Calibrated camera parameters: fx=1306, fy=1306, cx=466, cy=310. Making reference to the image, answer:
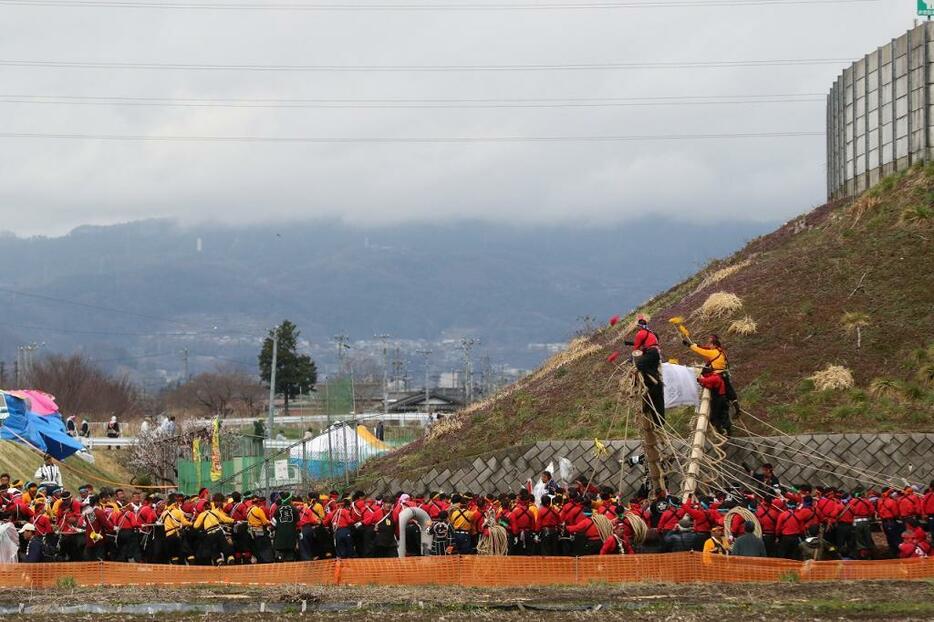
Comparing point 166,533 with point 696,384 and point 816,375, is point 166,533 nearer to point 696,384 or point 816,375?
point 696,384

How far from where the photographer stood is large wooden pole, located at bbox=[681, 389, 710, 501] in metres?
28.3

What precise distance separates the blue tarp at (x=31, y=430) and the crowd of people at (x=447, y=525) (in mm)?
14815

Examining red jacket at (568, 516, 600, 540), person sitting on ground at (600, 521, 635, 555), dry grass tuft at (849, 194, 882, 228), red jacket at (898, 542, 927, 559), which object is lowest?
red jacket at (898, 542, 927, 559)

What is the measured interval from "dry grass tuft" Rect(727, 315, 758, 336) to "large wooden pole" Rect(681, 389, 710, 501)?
7.98 meters

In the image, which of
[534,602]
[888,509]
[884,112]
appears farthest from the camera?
[884,112]

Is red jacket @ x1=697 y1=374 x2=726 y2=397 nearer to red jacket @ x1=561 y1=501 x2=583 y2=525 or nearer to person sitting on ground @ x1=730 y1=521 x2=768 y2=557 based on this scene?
red jacket @ x1=561 y1=501 x2=583 y2=525

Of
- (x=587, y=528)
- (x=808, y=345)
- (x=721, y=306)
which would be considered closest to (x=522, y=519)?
(x=587, y=528)

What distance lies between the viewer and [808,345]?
121ft

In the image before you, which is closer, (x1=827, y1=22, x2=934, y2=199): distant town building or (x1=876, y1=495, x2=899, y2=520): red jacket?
(x1=876, y1=495, x2=899, y2=520): red jacket

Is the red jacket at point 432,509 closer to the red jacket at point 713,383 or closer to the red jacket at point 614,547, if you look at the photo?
the red jacket at point 614,547

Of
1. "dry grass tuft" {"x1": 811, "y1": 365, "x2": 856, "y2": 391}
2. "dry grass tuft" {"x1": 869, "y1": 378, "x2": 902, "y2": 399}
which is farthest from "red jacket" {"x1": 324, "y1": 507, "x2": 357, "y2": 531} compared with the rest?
"dry grass tuft" {"x1": 869, "y1": 378, "x2": 902, "y2": 399}

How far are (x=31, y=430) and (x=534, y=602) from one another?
26.1 m

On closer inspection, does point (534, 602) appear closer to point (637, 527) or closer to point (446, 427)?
point (637, 527)

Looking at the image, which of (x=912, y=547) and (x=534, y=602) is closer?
(x=534, y=602)
